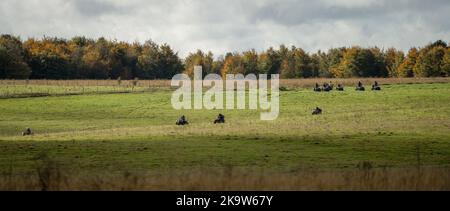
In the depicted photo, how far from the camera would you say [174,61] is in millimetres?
158875

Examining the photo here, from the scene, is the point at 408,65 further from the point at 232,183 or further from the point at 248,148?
the point at 232,183

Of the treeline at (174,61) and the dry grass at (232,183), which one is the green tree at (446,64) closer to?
the treeline at (174,61)

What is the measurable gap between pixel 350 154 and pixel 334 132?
10807 mm

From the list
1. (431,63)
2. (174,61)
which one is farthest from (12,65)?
(431,63)

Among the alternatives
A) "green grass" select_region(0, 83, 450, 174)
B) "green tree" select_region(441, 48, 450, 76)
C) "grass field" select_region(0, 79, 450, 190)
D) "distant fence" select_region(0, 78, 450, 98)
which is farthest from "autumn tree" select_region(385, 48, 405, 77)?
"grass field" select_region(0, 79, 450, 190)

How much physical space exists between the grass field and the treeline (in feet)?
211

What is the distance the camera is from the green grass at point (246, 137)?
94.7ft

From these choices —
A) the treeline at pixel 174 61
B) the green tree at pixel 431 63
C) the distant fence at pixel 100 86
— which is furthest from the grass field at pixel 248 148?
the green tree at pixel 431 63

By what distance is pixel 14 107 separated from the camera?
3054 inches
